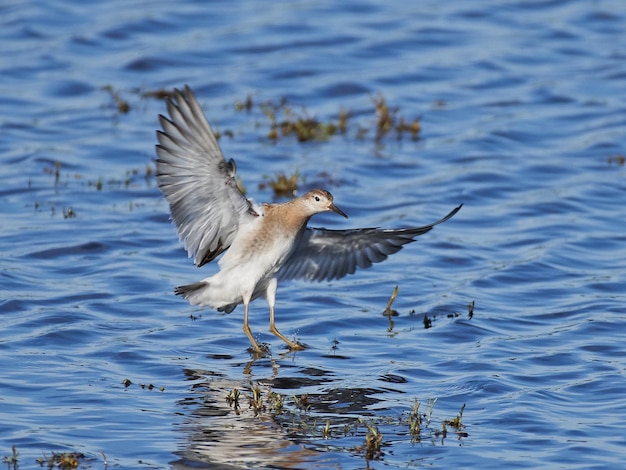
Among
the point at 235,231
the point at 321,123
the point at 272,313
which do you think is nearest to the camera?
the point at 235,231

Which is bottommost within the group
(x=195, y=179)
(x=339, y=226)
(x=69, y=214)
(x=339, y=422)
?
(x=339, y=422)

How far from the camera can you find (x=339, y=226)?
495 inches

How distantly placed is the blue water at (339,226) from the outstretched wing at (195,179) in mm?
957

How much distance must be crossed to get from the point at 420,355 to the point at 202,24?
1138 centimetres

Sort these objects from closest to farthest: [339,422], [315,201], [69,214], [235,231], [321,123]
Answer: [339,422] < [235,231] < [315,201] < [69,214] < [321,123]

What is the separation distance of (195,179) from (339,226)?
434 cm

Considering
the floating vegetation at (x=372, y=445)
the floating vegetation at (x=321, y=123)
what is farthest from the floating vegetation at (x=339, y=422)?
the floating vegetation at (x=321, y=123)

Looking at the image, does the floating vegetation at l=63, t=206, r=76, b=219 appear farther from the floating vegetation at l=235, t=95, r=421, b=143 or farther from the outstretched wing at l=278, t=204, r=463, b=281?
the floating vegetation at l=235, t=95, r=421, b=143

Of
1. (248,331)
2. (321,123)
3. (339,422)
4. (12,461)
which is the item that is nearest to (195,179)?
(248,331)

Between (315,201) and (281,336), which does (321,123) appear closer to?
(315,201)

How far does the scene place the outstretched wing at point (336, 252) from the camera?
31.2ft

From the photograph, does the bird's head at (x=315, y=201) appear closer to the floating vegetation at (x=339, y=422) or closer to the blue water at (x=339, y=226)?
the blue water at (x=339, y=226)

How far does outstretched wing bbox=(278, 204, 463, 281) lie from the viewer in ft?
31.2

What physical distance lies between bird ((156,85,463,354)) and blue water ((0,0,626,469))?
479 mm
